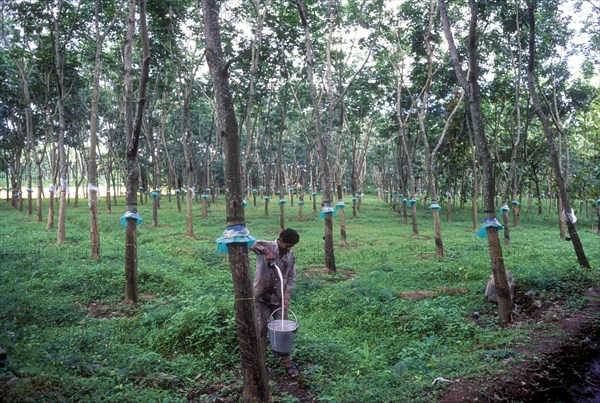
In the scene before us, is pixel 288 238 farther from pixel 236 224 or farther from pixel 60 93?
pixel 60 93

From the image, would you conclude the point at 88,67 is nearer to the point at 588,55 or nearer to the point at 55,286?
the point at 55,286

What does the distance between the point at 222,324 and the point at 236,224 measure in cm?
274

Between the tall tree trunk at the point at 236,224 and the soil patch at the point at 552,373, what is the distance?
1971 mm

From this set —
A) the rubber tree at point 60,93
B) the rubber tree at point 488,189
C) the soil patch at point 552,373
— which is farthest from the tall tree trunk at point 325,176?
the rubber tree at point 60,93

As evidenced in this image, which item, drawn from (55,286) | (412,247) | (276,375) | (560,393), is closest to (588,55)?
(412,247)

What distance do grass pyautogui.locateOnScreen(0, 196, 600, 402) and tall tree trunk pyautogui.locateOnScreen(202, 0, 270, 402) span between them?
1.62ft

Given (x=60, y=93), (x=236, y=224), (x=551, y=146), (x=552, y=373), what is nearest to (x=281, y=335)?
(x=236, y=224)

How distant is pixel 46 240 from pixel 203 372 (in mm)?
12721

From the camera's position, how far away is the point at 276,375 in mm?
4996

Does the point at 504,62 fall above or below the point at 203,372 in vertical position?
above

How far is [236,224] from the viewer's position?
12.8 ft

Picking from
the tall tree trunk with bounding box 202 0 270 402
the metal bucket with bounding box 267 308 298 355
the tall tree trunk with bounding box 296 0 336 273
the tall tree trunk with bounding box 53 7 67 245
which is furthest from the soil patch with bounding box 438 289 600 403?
the tall tree trunk with bounding box 53 7 67 245

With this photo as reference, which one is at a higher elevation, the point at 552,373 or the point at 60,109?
the point at 60,109

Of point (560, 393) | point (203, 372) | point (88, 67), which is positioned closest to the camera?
point (560, 393)
